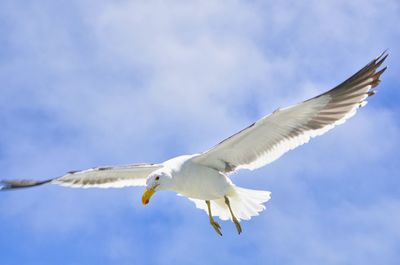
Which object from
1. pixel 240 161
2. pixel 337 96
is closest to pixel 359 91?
pixel 337 96

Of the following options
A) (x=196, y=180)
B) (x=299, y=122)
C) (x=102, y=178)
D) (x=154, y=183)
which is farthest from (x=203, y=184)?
(x=102, y=178)

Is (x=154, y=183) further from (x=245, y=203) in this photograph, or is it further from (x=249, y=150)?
(x=245, y=203)

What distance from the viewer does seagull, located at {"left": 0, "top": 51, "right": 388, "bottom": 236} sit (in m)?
11.9

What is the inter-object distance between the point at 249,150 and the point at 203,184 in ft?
2.94

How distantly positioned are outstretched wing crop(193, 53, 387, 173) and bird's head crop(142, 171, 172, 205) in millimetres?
687

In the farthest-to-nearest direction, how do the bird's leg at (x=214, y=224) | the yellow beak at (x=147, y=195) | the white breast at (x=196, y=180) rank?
the bird's leg at (x=214, y=224) → the white breast at (x=196, y=180) → the yellow beak at (x=147, y=195)

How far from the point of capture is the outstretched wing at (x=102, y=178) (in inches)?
516

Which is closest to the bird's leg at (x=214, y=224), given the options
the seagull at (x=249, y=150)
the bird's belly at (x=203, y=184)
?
the seagull at (x=249, y=150)

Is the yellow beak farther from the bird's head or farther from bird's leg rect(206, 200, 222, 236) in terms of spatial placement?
bird's leg rect(206, 200, 222, 236)

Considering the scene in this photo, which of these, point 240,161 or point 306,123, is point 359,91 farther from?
point 240,161

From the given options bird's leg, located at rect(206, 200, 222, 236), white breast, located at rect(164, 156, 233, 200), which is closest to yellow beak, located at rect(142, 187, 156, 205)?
white breast, located at rect(164, 156, 233, 200)

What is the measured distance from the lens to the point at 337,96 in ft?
39.4

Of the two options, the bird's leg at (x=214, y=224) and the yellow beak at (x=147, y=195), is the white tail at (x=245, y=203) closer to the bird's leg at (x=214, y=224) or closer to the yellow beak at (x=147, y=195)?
the bird's leg at (x=214, y=224)

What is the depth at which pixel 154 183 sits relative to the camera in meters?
11.8
